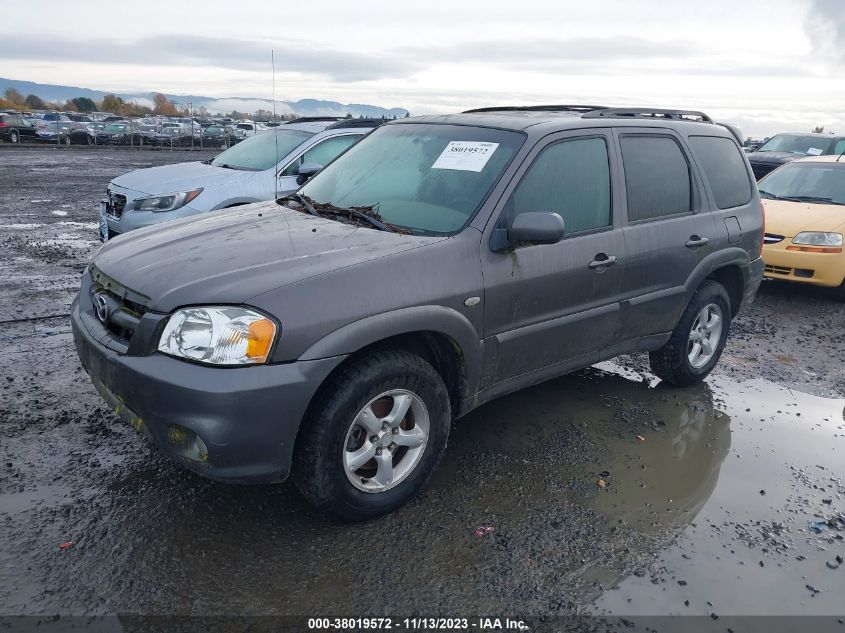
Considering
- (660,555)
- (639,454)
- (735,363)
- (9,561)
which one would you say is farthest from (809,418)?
(9,561)

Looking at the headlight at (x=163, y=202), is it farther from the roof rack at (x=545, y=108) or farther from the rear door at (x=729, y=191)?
the rear door at (x=729, y=191)

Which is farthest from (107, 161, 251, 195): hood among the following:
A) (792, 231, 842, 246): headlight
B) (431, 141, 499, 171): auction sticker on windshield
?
(792, 231, 842, 246): headlight

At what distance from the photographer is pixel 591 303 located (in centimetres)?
386

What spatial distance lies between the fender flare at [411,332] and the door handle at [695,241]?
1913 millimetres

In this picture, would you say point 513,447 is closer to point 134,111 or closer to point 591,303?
point 591,303

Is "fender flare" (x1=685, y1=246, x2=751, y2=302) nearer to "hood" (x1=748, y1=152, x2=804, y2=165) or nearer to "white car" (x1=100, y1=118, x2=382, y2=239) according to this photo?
"white car" (x1=100, y1=118, x2=382, y2=239)

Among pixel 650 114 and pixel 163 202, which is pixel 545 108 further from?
pixel 163 202

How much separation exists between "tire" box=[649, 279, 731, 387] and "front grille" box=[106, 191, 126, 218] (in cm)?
558

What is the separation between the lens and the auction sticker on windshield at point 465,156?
3.59 m

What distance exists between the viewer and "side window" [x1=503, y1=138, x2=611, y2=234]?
3535 millimetres

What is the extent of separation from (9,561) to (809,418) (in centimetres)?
468

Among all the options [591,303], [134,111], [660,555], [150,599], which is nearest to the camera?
[150,599]

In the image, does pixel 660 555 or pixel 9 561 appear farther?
pixel 660 555

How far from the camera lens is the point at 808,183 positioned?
8.61 m
